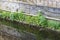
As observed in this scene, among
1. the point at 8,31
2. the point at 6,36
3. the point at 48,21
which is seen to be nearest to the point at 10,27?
the point at 8,31

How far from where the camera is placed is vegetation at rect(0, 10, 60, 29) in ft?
17.3

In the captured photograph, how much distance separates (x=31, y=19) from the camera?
5.71 m

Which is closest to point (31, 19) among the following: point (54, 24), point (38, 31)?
point (38, 31)

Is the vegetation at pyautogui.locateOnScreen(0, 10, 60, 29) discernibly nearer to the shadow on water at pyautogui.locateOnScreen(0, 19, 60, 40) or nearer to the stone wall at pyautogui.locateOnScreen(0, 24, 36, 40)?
the shadow on water at pyautogui.locateOnScreen(0, 19, 60, 40)

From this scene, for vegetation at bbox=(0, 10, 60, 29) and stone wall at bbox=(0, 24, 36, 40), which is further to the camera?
vegetation at bbox=(0, 10, 60, 29)

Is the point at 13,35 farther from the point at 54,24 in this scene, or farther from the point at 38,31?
the point at 54,24

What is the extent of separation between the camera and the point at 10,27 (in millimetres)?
5668

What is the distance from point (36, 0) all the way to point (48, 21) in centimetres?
117

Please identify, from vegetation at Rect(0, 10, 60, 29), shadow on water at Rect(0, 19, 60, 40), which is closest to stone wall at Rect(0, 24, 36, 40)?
shadow on water at Rect(0, 19, 60, 40)

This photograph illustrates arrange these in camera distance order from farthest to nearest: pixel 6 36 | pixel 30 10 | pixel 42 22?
pixel 30 10 → pixel 42 22 → pixel 6 36

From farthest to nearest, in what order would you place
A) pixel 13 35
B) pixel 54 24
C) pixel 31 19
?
pixel 31 19, pixel 54 24, pixel 13 35

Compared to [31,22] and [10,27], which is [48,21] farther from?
[10,27]

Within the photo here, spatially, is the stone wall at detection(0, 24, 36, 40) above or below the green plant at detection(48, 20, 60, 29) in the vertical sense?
below

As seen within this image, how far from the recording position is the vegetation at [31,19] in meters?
5.26
